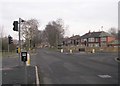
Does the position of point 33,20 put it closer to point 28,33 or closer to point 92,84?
point 28,33

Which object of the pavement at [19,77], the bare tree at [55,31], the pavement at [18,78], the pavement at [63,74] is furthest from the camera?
the bare tree at [55,31]

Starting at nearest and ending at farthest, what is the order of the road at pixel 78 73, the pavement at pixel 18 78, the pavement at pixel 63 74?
the pavement at pixel 18 78, the pavement at pixel 63 74, the road at pixel 78 73

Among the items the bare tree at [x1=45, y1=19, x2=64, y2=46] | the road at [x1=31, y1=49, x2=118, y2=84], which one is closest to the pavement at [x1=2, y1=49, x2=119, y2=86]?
the road at [x1=31, y1=49, x2=118, y2=84]

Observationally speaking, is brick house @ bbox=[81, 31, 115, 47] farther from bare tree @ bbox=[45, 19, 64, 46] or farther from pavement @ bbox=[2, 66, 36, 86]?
pavement @ bbox=[2, 66, 36, 86]

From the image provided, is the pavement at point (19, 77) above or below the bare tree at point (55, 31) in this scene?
below

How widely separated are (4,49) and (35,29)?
22061 millimetres

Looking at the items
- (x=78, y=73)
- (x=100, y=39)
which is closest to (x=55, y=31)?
(x=100, y=39)

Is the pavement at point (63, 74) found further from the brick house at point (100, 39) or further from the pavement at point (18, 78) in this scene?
the brick house at point (100, 39)

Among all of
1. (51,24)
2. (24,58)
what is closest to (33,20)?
(51,24)

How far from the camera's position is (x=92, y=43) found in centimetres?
12444

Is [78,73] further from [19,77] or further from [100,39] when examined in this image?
[100,39]

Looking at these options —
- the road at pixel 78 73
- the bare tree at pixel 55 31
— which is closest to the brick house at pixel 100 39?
the bare tree at pixel 55 31

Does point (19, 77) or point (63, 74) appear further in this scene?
point (63, 74)

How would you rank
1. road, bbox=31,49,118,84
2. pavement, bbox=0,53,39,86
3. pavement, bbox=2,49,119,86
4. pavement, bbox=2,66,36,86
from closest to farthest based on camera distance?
pavement, bbox=0,53,39,86, pavement, bbox=2,66,36,86, pavement, bbox=2,49,119,86, road, bbox=31,49,118,84
